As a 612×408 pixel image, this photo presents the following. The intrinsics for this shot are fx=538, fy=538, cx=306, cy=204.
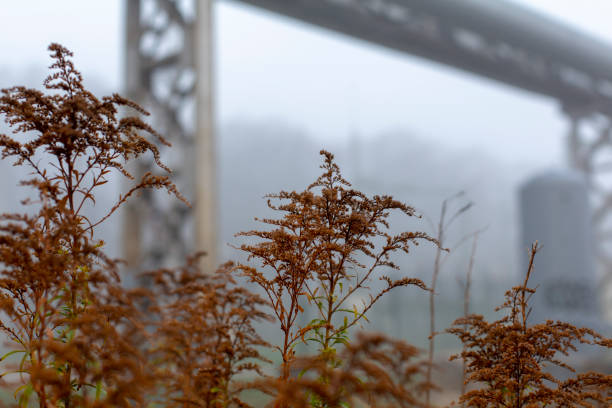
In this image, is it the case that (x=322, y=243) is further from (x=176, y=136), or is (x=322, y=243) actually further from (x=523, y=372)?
(x=176, y=136)

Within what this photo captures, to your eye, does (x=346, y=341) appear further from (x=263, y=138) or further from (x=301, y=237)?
(x=263, y=138)

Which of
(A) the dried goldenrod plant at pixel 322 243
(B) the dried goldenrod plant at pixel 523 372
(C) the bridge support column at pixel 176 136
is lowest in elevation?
(B) the dried goldenrod plant at pixel 523 372

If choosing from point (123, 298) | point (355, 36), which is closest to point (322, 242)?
point (123, 298)

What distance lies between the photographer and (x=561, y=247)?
7668mm

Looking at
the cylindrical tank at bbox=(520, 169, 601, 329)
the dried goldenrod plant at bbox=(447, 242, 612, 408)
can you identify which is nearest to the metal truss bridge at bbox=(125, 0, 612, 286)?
the cylindrical tank at bbox=(520, 169, 601, 329)

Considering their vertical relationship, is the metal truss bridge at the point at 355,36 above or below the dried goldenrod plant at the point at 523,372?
above

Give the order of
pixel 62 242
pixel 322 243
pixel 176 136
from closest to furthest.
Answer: pixel 62 242, pixel 322 243, pixel 176 136

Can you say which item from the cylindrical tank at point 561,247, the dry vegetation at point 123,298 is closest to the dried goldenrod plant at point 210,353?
the dry vegetation at point 123,298

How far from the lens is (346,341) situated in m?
1.68

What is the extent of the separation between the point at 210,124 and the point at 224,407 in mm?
4263

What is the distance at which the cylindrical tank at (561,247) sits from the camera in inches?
298

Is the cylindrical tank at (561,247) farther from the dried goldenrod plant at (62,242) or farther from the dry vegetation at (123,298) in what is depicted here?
the dried goldenrod plant at (62,242)

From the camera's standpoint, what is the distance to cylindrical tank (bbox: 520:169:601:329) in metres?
7.57

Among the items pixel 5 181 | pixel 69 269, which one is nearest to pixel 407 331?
pixel 5 181
